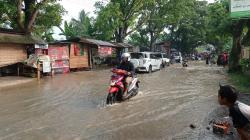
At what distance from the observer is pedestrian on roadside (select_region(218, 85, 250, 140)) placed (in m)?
4.42

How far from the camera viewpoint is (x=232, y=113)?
4.49m

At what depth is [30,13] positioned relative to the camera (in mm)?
25141

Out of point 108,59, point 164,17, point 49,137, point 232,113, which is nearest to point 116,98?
point 49,137

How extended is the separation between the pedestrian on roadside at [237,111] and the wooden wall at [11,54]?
1948 cm

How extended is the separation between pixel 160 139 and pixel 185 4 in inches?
1719

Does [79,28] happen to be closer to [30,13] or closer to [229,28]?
[30,13]

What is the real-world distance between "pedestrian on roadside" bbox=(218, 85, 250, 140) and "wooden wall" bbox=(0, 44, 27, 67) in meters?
19.5

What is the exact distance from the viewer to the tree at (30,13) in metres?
24.0

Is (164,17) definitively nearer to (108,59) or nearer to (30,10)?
(108,59)

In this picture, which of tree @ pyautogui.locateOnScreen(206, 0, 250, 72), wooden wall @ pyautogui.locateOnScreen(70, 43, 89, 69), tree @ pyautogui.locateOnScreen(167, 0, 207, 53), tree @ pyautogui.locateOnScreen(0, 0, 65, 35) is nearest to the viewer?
tree @ pyautogui.locateOnScreen(0, 0, 65, 35)

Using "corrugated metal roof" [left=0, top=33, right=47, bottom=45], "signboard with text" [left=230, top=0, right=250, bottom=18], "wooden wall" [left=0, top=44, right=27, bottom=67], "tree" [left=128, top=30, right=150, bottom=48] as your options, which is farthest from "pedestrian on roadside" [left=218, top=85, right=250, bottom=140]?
"tree" [left=128, top=30, right=150, bottom=48]

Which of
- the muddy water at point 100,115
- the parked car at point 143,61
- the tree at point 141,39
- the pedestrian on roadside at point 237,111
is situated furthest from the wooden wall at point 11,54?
the tree at point 141,39

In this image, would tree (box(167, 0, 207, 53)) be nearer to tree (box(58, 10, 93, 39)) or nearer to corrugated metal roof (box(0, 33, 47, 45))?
tree (box(58, 10, 93, 39))

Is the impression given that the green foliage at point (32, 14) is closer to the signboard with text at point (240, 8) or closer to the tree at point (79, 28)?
the tree at point (79, 28)
